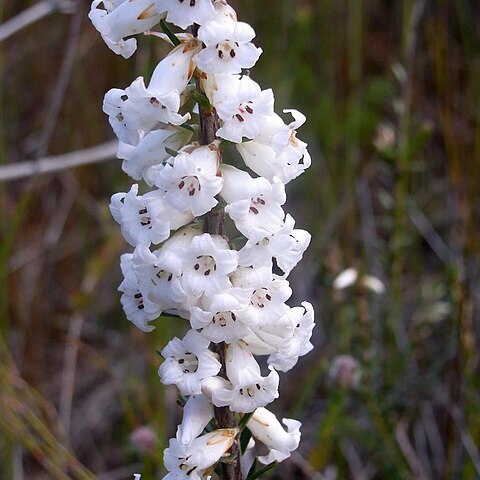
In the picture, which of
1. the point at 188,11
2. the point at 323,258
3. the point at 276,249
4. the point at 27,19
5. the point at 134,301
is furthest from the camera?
the point at 323,258

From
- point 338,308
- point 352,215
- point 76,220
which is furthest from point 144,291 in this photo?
point 76,220

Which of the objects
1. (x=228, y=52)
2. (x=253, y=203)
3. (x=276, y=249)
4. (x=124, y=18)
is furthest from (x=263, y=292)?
(x=124, y=18)

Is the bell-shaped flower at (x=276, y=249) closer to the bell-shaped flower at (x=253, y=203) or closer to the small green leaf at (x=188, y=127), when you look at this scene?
the bell-shaped flower at (x=253, y=203)

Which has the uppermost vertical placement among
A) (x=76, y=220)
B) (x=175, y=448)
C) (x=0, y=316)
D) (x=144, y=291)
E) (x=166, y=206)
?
(x=166, y=206)

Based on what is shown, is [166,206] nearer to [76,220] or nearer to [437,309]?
[437,309]

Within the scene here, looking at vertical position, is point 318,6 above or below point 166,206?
below

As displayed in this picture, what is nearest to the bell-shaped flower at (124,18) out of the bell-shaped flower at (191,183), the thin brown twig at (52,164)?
the bell-shaped flower at (191,183)

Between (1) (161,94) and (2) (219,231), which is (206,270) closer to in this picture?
(2) (219,231)
